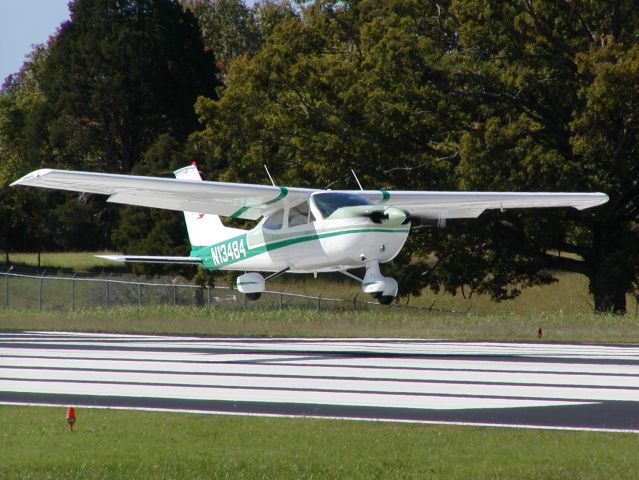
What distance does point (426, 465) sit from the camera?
30.8ft

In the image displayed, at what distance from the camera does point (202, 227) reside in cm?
3059

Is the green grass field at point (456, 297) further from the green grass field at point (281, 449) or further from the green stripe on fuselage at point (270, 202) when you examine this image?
the green grass field at point (281, 449)

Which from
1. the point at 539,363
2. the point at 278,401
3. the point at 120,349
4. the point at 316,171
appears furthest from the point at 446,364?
the point at 316,171

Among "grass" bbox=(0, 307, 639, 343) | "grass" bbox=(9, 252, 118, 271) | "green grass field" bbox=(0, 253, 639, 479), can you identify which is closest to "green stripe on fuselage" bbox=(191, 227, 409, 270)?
"grass" bbox=(0, 307, 639, 343)

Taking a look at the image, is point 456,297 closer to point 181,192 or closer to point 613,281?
point 613,281

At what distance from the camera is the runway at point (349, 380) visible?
12257 mm

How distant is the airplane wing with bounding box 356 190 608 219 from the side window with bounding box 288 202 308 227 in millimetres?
1544

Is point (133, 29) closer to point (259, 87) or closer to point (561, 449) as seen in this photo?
point (259, 87)

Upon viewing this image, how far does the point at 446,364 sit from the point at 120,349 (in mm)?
7101

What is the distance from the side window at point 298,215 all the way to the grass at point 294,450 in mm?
13878

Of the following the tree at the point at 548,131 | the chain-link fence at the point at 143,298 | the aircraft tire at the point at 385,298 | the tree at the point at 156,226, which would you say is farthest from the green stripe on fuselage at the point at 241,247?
the tree at the point at 156,226

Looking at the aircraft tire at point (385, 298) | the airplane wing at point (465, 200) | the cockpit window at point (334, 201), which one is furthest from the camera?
the airplane wing at point (465, 200)

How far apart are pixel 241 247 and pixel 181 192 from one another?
246 cm

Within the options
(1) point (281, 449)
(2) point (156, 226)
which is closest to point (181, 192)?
(1) point (281, 449)
